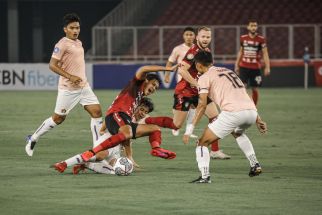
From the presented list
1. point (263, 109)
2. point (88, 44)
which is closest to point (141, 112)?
point (263, 109)

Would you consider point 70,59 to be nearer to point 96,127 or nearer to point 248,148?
point 96,127

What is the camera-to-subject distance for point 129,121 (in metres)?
12.6

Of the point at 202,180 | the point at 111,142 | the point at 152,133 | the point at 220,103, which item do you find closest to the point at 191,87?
the point at 152,133

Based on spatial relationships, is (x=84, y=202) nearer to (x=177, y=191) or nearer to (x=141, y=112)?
(x=177, y=191)

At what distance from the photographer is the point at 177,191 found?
1115 centimetres

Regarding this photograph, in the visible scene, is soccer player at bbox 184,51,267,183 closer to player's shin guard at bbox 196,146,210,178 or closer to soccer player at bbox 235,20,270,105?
player's shin guard at bbox 196,146,210,178

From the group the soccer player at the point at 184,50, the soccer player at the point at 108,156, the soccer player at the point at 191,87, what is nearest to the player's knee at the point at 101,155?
the soccer player at the point at 108,156

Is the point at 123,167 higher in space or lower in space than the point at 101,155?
lower

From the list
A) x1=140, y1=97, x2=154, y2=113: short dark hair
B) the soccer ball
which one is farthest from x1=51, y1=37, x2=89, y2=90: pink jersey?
the soccer ball

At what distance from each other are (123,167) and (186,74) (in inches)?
127

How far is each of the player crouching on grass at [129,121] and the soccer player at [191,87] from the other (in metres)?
2.38

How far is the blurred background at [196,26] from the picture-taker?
117 feet

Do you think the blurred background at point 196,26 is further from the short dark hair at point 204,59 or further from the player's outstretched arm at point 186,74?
the short dark hair at point 204,59

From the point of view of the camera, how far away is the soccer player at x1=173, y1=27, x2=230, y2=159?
14977 millimetres
